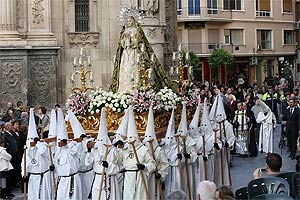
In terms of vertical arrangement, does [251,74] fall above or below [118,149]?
above

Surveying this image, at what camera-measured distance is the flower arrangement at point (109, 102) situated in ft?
47.4

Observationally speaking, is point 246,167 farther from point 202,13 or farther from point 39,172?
point 202,13

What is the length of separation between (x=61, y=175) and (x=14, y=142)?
3073 mm

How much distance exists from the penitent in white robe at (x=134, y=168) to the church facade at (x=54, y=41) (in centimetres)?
1014

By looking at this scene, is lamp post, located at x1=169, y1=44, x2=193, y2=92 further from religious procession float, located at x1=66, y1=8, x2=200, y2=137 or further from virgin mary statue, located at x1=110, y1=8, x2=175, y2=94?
virgin mary statue, located at x1=110, y1=8, x2=175, y2=94

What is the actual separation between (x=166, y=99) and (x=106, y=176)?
122 inches

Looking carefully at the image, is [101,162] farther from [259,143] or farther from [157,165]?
[259,143]

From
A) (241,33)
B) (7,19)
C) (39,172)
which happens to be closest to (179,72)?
(7,19)

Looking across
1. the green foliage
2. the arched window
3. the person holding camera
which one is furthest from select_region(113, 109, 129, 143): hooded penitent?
the green foliage

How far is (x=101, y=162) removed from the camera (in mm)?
12133

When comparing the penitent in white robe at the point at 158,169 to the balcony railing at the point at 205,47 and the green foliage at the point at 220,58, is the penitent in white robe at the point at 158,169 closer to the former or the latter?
the green foliage at the point at 220,58

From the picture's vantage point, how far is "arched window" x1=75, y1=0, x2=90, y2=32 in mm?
24422

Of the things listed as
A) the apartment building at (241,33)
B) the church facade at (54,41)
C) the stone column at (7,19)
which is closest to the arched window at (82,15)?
the church facade at (54,41)

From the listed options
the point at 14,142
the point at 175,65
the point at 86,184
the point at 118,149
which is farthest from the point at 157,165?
the point at 175,65
